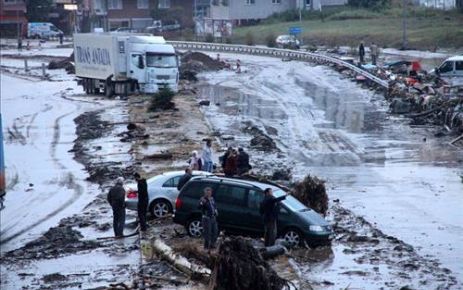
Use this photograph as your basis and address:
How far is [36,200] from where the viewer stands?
3381 centimetres

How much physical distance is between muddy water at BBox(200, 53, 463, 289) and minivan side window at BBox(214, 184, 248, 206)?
7.62ft

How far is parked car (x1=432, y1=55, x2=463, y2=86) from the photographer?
6074 centimetres

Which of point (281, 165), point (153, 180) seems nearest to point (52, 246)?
point (153, 180)

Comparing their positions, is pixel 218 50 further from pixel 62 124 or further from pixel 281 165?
pixel 281 165

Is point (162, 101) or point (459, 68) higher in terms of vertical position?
point (459, 68)

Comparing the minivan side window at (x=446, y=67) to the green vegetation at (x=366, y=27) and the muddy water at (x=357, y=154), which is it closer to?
the muddy water at (x=357, y=154)

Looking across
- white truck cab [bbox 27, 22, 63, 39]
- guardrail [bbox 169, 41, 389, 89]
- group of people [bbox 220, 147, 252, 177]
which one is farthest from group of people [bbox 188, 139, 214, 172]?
white truck cab [bbox 27, 22, 63, 39]

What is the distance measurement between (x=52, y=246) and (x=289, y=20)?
89.5 m

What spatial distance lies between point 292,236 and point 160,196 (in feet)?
15.0

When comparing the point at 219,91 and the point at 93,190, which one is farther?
the point at 219,91

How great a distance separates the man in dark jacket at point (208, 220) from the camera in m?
23.0

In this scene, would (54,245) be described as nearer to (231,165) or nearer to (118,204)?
(118,204)

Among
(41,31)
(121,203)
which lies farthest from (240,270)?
(41,31)

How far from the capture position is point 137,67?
63.2 m
